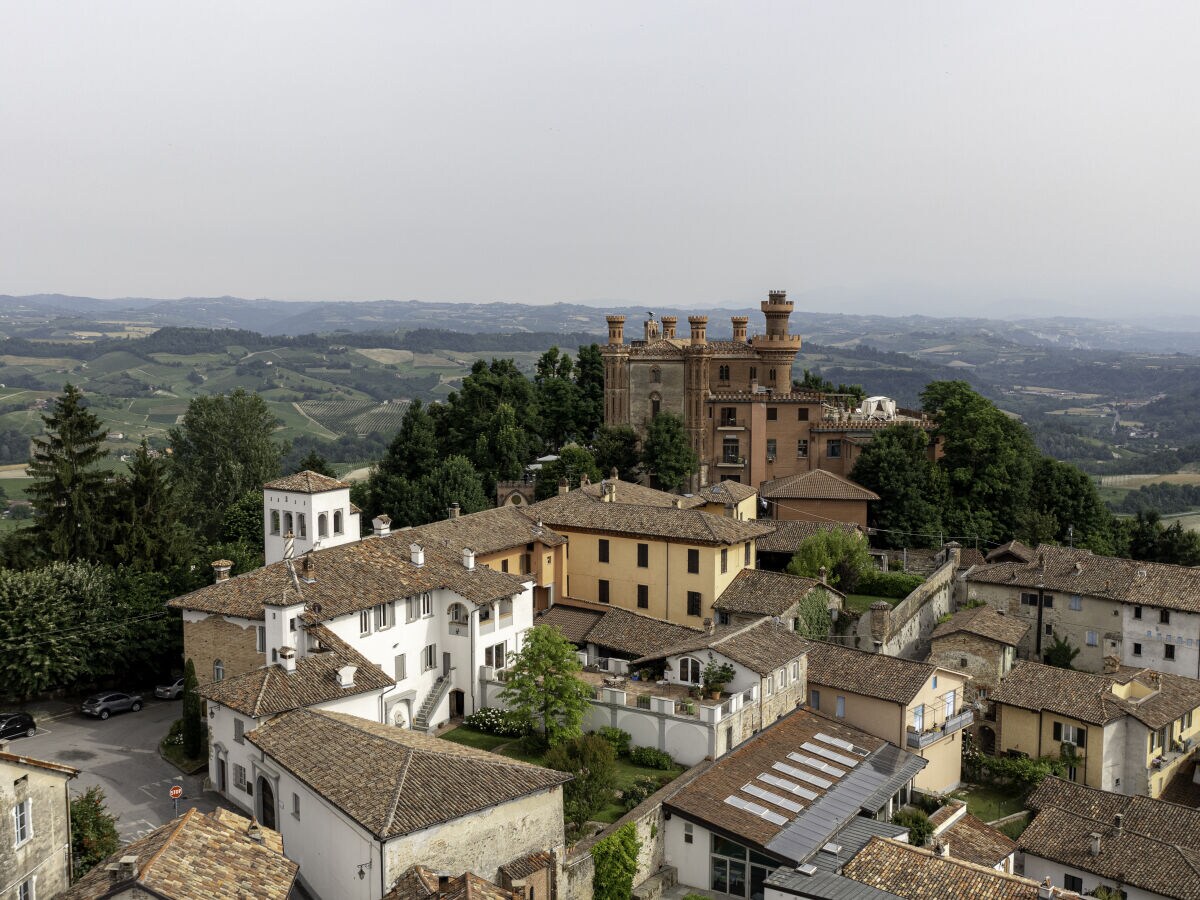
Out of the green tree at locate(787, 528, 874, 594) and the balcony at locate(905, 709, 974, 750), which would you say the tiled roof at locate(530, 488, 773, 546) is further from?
the balcony at locate(905, 709, 974, 750)

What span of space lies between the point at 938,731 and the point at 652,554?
13.2 metres

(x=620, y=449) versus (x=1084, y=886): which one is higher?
(x=620, y=449)

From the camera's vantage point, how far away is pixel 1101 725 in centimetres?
3909

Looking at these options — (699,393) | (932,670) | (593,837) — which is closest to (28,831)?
(593,837)

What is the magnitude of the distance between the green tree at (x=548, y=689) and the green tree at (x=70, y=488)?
2049cm

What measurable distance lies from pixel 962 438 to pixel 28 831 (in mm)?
54425

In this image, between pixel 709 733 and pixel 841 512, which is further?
pixel 841 512

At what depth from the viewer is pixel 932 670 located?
37.7m

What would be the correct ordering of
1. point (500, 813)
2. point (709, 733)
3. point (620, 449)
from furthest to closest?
point (620, 449), point (709, 733), point (500, 813)

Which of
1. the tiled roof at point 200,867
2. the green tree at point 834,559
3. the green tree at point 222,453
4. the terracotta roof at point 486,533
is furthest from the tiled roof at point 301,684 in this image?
the green tree at point 222,453

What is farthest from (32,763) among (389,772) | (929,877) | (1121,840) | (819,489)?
(819,489)

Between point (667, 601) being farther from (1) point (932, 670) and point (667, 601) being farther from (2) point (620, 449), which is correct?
(2) point (620, 449)

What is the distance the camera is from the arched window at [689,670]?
119 ft

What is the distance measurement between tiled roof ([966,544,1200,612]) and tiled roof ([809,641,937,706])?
1473 centimetres
